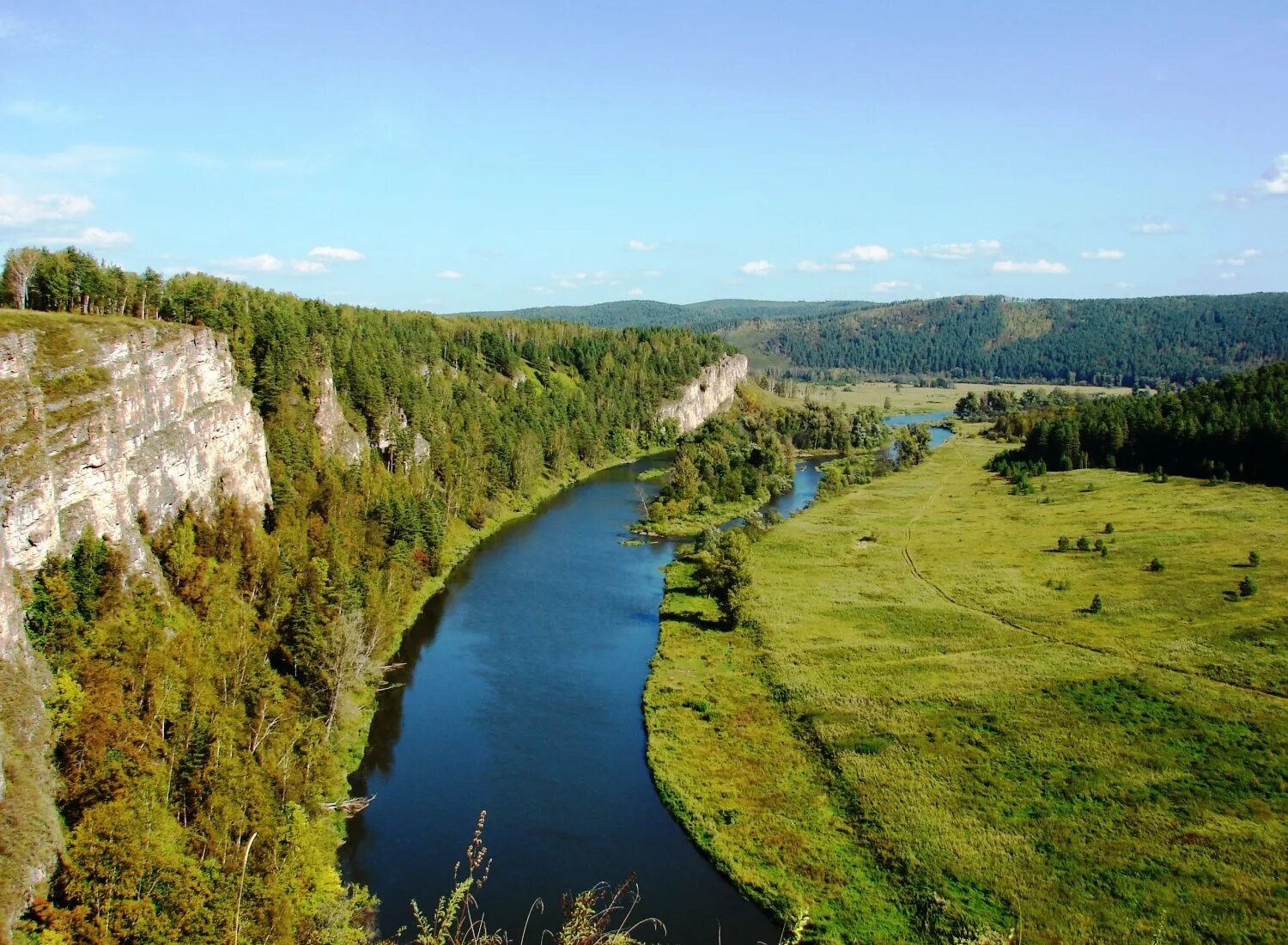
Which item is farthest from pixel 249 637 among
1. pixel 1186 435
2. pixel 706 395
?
pixel 706 395

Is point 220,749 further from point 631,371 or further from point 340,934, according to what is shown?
point 631,371

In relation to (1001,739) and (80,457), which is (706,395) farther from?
(80,457)

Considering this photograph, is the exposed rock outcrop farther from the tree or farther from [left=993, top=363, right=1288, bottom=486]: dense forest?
[left=993, top=363, right=1288, bottom=486]: dense forest

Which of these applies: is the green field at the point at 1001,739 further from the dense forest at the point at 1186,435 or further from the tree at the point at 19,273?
the tree at the point at 19,273

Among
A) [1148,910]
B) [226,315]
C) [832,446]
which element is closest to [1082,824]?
[1148,910]

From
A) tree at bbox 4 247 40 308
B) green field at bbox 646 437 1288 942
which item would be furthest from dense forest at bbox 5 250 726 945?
green field at bbox 646 437 1288 942
